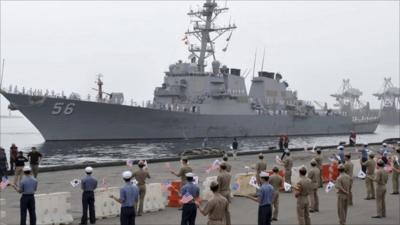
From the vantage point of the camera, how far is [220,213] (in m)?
7.32

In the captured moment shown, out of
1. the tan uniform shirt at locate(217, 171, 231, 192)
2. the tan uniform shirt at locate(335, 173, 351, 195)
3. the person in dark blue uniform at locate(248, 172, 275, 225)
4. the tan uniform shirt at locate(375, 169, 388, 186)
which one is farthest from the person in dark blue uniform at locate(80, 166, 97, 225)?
the tan uniform shirt at locate(375, 169, 388, 186)

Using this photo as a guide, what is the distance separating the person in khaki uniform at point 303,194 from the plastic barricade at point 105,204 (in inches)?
164

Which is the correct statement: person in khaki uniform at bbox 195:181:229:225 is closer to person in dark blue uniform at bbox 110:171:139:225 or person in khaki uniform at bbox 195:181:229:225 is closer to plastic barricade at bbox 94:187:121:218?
person in dark blue uniform at bbox 110:171:139:225

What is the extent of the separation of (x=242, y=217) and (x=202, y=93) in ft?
157

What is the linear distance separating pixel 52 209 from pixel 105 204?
1.28 metres

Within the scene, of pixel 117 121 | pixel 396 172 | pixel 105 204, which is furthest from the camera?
pixel 117 121

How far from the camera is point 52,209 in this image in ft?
34.7

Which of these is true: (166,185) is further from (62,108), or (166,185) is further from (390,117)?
(390,117)

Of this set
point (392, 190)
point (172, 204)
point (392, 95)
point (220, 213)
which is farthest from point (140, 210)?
point (392, 95)

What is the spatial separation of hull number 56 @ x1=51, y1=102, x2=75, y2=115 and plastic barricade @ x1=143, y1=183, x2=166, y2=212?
39.0m

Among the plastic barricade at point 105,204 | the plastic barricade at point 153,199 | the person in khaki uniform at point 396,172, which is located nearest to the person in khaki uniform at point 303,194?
the plastic barricade at point 153,199

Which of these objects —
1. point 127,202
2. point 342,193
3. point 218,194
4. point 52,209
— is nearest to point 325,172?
point 342,193

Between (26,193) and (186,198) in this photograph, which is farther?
(26,193)

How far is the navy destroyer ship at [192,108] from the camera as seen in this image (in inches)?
1991
